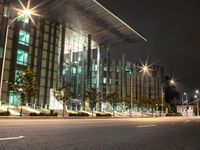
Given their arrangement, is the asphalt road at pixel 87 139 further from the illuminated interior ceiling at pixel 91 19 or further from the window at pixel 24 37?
the window at pixel 24 37

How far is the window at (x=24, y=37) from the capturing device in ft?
162

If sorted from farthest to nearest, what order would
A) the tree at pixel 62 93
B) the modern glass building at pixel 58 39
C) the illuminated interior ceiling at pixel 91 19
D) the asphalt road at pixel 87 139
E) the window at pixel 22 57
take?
the window at pixel 22 57
the illuminated interior ceiling at pixel 91 19
the modern glass building at pixel 58 39
the tree at pixel 62 93
the asphalt road at pixel 87 139

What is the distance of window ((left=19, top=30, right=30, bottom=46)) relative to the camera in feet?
162

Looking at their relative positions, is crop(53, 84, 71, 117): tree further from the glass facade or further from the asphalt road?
the asphalt road

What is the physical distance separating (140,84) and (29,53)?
198 feet

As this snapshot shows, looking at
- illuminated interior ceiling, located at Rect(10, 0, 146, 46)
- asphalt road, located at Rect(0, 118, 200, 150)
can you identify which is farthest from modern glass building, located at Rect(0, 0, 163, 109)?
asphalt road, located at Rect(0, 118, 200, 150)

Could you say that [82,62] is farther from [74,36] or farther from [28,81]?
[28,81]

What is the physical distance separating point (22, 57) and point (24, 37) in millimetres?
4293

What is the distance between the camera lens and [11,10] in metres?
48.1

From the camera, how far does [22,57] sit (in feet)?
161

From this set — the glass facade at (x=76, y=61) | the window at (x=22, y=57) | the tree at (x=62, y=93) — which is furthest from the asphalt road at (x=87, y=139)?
the glass facade at (x=76, y=61)

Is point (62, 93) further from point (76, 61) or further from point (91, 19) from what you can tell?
point (76, 61)

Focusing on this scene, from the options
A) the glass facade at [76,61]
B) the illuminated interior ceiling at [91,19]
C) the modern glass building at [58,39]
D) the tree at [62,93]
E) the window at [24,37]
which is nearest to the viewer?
the tree at [62,93]

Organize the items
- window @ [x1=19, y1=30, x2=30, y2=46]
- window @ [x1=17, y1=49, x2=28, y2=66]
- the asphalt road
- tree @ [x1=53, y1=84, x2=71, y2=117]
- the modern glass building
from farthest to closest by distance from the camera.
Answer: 1. window @ [x1=19, y1=30, x2=30, y2=46]
2. window @ [x1=17, y1=49, x2=28, y2=66]
3. the modern glass building
4. tree @ [x1=53, y1=84, x2=71, y2=117]
5. the asphalt road
